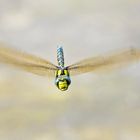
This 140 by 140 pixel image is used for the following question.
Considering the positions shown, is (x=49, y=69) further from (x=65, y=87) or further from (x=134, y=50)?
(x=134, y=50)

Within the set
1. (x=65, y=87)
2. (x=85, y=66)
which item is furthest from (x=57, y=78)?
(x=85, y=66)

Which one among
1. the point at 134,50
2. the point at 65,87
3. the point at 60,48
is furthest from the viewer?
the point at 60,48

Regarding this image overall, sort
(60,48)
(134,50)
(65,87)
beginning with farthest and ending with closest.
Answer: (60,48), (65,87), (134,50)

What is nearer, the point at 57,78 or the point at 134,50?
the point at 134,50

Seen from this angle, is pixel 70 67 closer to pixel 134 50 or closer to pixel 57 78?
pixel 57 78

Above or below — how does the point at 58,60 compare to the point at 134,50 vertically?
above

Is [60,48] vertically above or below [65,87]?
above

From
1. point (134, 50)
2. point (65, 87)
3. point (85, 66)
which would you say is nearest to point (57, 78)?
point (65, 87)
